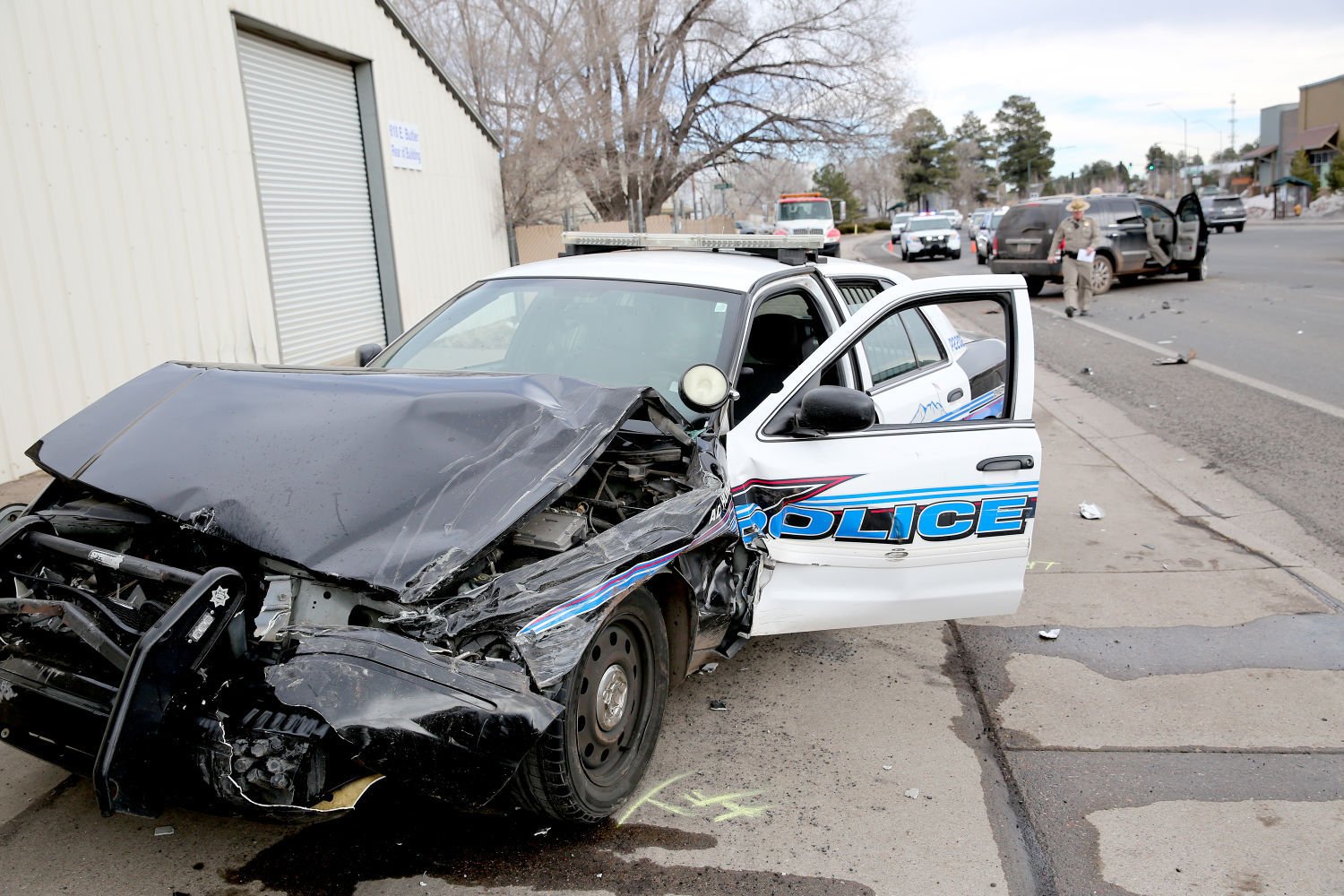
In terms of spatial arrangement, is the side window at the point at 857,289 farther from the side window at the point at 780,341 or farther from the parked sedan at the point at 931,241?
the parked sedan at the point at 931,241

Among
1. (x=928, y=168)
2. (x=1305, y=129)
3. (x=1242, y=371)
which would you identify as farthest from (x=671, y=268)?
(x=928, y=168)

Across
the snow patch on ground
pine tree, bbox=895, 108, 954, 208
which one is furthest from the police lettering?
pine tree, bbox=895, 108, 954, 208

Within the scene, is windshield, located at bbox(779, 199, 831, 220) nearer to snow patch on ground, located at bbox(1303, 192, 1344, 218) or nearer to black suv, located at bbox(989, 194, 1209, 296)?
black suv, located at bbox(989, 194, 1209, 296)

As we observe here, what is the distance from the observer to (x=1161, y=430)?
29.7 ft

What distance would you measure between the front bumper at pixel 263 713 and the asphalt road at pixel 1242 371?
5.00m

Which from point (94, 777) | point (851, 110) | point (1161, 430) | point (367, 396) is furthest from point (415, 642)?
point (851, 110)

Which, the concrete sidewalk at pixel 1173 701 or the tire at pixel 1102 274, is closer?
the concrete sidewalk at pixel 1173 701

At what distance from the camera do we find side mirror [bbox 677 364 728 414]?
3717 mm

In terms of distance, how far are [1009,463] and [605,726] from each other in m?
2.03

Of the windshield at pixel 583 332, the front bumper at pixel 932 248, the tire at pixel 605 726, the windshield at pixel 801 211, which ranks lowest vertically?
the tire at pixel 605 726

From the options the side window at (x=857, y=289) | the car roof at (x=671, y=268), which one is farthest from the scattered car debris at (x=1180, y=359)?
the car roof at (x=671, y=268)

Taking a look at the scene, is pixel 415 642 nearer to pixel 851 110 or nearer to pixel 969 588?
pixel 969 588

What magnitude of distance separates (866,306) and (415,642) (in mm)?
2521

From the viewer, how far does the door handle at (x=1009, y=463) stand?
13.7ft
